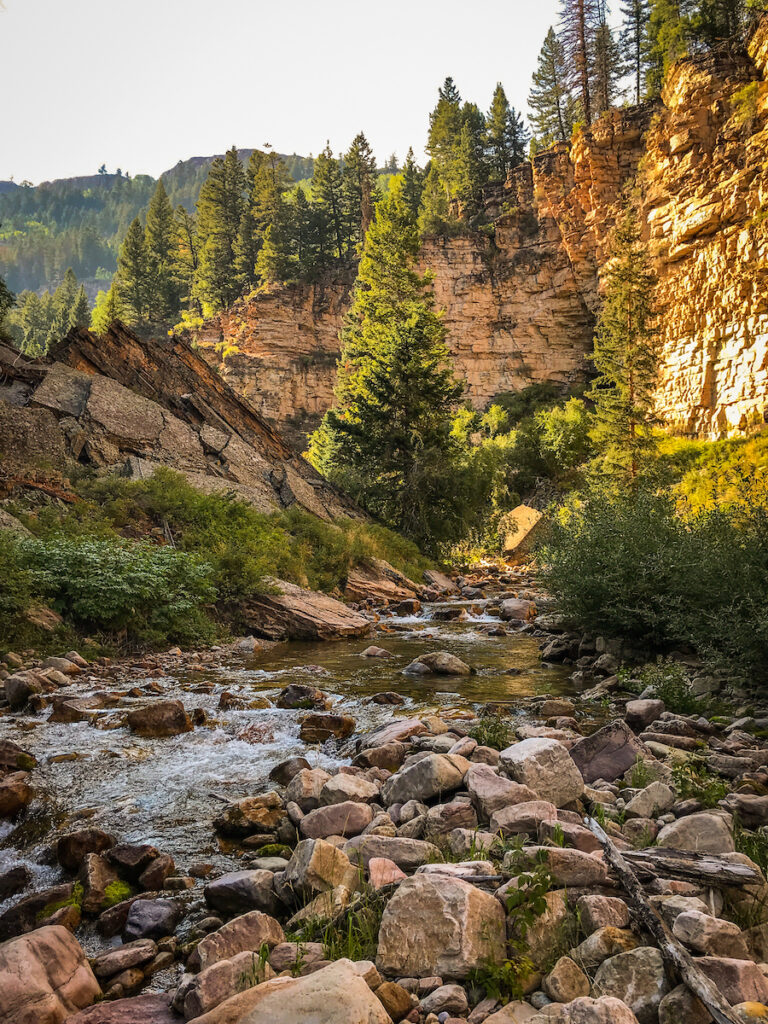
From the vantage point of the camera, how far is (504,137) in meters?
59.0

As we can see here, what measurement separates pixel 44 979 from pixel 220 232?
66463 millimetres

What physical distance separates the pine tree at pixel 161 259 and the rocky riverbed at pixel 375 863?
61.0 m

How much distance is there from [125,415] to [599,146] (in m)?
40.5

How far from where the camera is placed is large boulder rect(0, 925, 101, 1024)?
2.70 metres

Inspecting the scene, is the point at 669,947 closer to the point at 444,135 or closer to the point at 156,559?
the point at 156,559

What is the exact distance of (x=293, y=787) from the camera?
497 cm

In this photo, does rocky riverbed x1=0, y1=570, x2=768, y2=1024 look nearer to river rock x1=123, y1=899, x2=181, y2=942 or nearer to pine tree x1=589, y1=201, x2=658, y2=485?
river rock x1=123, y1=899, x2=181, y2=942

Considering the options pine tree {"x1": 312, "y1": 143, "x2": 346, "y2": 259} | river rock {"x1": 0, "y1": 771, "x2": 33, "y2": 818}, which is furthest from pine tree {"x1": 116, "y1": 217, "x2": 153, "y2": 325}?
river rock {"x1": 0, "y1": 771, "x2": 33, "y2": 818}

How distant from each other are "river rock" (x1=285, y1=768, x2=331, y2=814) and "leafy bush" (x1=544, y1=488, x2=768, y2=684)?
482 centimetres

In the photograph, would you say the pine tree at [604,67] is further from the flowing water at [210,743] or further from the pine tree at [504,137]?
the flowing water at [210,743]

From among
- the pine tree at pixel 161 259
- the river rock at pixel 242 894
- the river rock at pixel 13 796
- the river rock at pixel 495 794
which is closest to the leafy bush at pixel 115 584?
the river rock at pixel 13 796

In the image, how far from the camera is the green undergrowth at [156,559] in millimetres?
10680

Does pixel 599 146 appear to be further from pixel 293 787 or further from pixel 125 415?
pixel 293 787

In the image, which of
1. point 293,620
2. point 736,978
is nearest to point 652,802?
point 736,978
